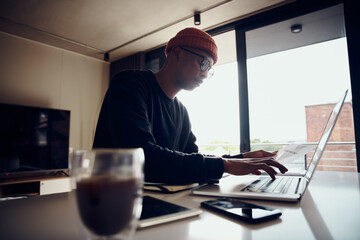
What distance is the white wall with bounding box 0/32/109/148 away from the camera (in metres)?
3.41

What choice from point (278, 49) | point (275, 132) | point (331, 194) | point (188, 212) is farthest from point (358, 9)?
point (275, 132)

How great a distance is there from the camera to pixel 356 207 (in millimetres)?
578

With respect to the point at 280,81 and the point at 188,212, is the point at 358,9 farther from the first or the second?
the point at 280,81

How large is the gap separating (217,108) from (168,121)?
5.93 m

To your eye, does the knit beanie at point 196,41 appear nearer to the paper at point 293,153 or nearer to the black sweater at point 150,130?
the black sweater at point 150,130

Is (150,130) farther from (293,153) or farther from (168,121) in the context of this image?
(293,153)

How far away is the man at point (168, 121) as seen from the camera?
855 millimetres

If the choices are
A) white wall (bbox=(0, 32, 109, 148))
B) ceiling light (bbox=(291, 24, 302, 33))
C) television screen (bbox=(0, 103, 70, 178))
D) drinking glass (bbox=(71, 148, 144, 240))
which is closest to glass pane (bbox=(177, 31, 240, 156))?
ceiling light (bbox=(291, 24, 302, 33))

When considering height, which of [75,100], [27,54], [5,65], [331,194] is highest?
[27,54]

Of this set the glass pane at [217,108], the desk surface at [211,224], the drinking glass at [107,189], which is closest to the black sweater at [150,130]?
the desk surface at [211,224]

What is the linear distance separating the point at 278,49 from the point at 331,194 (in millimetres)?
3308

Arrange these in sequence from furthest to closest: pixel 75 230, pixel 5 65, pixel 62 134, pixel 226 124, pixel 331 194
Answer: pixel 226 124 < pixel 62 134 < pixel 5 65 < pixel 331 194 < pixel 75 230

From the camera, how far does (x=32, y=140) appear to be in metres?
3.41

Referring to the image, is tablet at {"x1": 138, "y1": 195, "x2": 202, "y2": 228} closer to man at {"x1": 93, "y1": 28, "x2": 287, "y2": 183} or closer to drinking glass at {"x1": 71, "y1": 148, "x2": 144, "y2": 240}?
drinking glass at {"x1": 71, "y1": 148, "x2": 144, "y2": 240}
